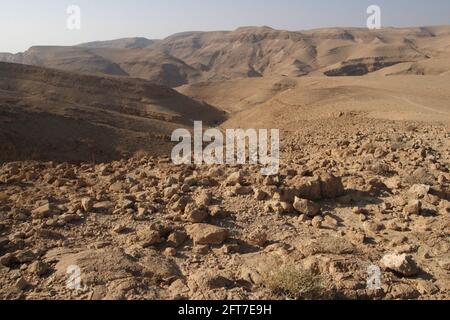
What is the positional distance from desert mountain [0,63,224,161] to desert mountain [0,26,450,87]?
85.8 ft

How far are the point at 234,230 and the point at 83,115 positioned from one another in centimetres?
1589

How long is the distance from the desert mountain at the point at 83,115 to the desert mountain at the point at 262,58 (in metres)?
26.1

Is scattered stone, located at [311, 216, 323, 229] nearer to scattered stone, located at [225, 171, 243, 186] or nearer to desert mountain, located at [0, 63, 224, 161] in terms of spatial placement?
scattered stone, located at [225, 171, 243, 186]

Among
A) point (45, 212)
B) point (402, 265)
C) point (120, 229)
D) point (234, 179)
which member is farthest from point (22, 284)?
point (402, 265)

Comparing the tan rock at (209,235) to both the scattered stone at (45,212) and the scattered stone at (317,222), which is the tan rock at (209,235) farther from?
the scattered stone at (45,212)

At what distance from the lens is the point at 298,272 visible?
369 cm

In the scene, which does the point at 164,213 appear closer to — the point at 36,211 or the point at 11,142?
the point at 36,211

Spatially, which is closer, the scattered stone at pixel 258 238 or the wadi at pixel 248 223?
the wadi at pixel 248 223

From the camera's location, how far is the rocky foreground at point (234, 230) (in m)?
3.72

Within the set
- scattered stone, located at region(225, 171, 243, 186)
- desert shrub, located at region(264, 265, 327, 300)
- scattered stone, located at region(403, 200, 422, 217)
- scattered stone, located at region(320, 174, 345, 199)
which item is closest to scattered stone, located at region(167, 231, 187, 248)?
desert shrub, located at region(264, 265, 327, 300)

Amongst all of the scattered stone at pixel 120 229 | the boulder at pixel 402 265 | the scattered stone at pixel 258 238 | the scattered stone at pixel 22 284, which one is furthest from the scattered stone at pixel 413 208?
the scattered stone at pixel 22 284

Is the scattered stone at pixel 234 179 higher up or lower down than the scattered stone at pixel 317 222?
higher up

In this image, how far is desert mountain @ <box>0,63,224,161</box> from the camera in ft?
47.3

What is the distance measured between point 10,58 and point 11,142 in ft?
273
